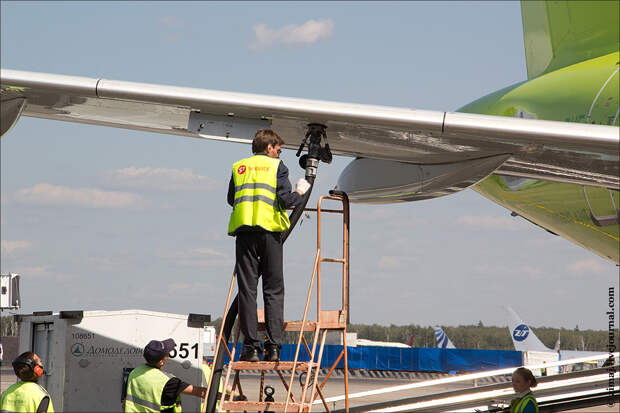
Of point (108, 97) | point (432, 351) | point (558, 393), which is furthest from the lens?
point (432, 351)

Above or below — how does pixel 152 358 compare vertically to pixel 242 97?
below

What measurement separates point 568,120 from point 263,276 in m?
5.03

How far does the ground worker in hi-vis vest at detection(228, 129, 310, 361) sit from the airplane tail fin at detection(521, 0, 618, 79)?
635 centimetres

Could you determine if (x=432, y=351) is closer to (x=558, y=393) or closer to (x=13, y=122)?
(x=558, y=393)

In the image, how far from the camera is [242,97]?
675 centimetres

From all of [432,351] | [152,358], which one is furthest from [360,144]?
[432,351]

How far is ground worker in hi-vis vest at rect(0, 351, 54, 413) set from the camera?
634 cm

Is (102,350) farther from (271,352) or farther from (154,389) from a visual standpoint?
(271,352)

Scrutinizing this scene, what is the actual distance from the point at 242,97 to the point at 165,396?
2.56 metres

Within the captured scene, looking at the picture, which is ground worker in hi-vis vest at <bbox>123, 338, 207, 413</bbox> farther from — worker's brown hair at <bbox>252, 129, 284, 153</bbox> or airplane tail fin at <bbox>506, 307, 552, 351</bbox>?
airplane tail fin at <bbox>506, 307, 552, 351</bbox>

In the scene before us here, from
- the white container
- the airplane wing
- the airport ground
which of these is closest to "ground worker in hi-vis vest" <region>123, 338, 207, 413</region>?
the airplane wing

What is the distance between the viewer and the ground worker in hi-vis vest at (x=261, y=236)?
6188 mm

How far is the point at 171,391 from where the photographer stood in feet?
20.9

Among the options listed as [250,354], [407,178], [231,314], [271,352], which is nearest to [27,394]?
[231,314]
